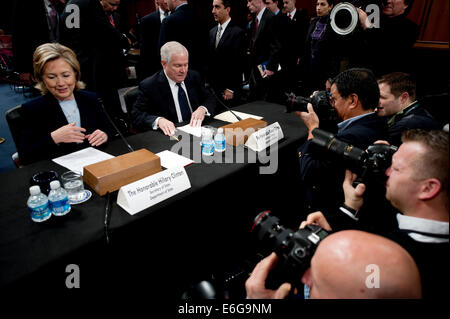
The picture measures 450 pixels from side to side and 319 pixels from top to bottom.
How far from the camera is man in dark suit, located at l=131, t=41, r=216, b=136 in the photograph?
2066mm

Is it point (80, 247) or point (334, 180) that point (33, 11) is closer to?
point (80, 247)

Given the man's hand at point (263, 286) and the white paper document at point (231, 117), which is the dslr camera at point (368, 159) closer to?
the man's hand at point (263, 286)

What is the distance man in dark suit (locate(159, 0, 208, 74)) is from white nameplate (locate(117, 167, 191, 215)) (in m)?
2.29

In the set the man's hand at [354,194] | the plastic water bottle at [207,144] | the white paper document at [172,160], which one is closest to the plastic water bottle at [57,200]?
the white paper document at [172,160]

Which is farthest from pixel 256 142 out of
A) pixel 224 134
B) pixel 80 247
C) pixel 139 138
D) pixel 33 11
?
pixel 33 11

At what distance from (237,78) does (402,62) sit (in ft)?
6.15

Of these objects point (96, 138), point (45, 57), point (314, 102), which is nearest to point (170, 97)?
point (96, 138)

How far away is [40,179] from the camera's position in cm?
113

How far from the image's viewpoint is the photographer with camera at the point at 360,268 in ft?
1.96

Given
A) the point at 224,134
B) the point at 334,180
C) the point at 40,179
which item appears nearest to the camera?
the point at 40,179

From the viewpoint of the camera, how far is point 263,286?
830 mm

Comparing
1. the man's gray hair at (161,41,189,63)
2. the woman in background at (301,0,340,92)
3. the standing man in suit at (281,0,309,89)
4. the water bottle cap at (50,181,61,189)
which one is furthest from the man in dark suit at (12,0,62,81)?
the woman in background at (301,0,340,92)

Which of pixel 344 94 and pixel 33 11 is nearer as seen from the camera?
pixel 344 94

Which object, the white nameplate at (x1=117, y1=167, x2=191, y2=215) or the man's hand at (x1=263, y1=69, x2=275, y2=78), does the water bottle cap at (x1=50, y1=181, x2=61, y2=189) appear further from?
the man's hand at (x1=263, y1=69, x2=275, y2=78)
